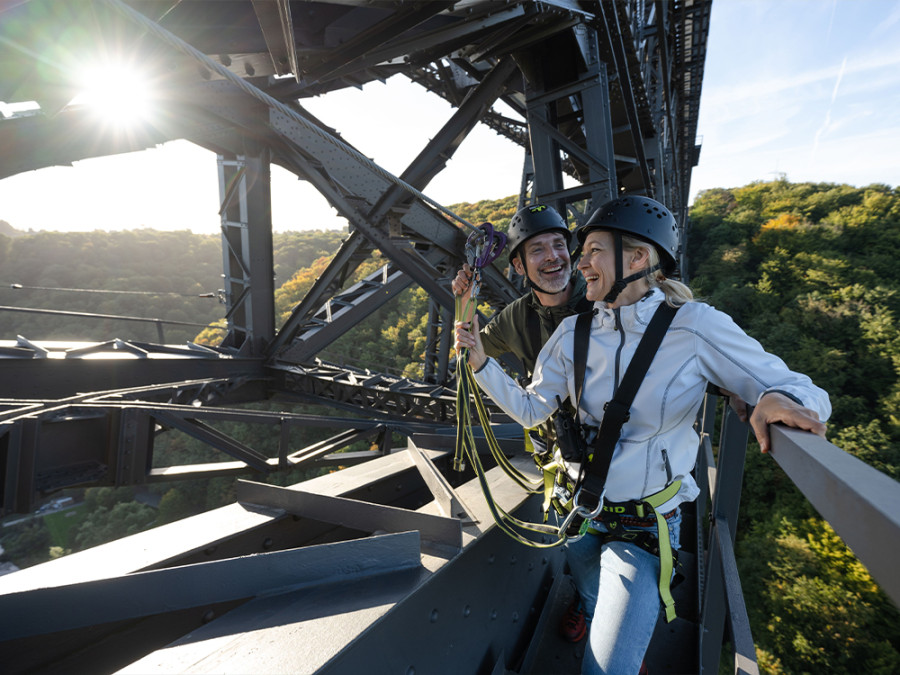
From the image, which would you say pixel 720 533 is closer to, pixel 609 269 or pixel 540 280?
pixel 609 269

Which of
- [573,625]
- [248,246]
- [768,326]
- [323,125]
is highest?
[323,125]

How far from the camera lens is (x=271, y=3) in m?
2.83

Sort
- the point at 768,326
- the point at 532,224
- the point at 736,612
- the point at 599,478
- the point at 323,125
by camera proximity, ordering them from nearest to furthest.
Answer: the point at 599,478 → the point at 736,612 → the point at 532,224 → the point at 323,125 → the point at 768,326

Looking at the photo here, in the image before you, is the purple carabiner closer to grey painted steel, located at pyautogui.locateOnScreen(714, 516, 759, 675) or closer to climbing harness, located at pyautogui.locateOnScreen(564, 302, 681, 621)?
climbing harness, located at pyautogui.locateOnScreen(564, 302, 681, 621)

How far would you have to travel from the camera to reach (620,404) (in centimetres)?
172

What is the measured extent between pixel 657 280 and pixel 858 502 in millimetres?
1422

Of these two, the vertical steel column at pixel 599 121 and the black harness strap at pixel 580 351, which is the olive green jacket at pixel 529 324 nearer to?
the black harness strap at pixel 580 351

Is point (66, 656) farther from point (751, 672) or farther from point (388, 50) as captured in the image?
point (388, 50)

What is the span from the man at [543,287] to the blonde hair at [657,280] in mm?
649

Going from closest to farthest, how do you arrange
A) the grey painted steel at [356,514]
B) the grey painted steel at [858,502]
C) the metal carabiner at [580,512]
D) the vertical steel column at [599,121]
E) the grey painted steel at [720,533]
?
1. the grey painted steel at [858,502]
2. the metal carabiner at [580,512]
3. the grey painted steel at [356,514]
4. the grey painted steel at [720,533]
5. the vertical steel column at [599,121]

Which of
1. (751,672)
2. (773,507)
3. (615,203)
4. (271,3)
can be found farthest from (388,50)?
(773,507)

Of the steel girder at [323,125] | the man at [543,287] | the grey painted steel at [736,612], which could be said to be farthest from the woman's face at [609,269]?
the steel girder at [323,125]

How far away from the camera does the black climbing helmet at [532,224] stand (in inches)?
109

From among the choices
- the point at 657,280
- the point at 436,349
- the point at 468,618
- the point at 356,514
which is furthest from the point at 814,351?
the point at 356,514
